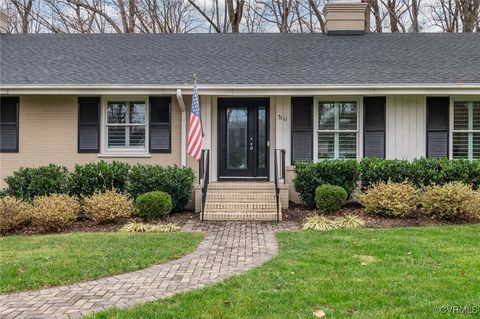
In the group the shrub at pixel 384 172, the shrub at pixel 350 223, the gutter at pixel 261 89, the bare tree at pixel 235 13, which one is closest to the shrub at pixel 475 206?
the shrub at pixel 384 172

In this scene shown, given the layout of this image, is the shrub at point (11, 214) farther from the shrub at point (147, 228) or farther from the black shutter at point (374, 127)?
the black shutter at point (374, 127)

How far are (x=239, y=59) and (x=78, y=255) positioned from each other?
764 centimetres

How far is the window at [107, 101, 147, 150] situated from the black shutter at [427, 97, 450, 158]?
713 centimetres

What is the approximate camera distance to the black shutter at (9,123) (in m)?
10.3

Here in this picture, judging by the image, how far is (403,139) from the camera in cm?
1023

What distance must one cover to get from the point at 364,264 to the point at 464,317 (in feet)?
5.61

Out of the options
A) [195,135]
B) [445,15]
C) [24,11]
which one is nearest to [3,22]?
[24,11]

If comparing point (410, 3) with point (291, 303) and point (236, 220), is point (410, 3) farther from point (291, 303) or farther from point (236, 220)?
point (291, 303)

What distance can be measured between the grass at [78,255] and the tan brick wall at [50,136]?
11.3ft

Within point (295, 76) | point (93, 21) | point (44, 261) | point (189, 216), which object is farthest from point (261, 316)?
point (93, 21)

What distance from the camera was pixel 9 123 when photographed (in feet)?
34.0

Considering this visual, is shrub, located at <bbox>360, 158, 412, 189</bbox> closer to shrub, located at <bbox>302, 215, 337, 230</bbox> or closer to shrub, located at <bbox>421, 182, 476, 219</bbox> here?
shrub, located at <bbox>421, 182, 476, 219</bbox>

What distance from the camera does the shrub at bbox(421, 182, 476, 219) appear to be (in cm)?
787

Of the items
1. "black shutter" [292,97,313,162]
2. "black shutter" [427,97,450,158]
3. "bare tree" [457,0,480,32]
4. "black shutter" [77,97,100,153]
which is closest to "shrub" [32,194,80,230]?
"black shutter" [77,97,100,153]
